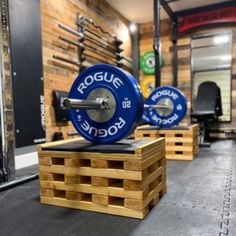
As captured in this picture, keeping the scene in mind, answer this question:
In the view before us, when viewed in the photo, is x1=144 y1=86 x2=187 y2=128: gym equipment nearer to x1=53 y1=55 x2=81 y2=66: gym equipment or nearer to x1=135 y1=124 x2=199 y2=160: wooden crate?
x1=135 y1=124 x2=199 y2=160: wooden crate

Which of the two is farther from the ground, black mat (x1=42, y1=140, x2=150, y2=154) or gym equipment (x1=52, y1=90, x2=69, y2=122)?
gym equipment (x1=52, y1=90, x2=69, y2=122)

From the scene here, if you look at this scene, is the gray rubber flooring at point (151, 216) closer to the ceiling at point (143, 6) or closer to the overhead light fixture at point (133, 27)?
the ceiling at point (143, 6)

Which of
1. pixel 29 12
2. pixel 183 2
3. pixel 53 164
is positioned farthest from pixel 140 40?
pixel 53 164

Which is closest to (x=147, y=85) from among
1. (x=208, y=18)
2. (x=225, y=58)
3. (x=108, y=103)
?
(x=225, y=58)

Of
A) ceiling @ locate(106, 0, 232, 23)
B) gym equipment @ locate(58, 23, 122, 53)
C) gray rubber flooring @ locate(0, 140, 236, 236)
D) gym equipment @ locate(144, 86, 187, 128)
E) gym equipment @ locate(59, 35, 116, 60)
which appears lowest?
gray rubber flooring @ locate(0, 140, 236, 236)

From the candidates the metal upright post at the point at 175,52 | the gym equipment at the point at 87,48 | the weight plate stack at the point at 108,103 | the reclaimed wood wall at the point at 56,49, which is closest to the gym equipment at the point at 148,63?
the metal upright post at the point at 175,52

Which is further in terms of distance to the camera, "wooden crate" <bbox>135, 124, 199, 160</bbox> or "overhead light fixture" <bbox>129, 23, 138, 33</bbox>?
"overhead light fixture" <bbox>129, 23, 138, 33</bbox>

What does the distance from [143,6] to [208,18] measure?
1.57m

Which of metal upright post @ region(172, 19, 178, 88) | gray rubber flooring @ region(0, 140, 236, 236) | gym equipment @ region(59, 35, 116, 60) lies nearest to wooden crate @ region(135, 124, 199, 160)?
gray rubber flooring @ region(0, 140, 236, 236)

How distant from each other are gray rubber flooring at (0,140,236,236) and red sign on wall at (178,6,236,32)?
461cm

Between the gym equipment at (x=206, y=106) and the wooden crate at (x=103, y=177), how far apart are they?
325 centimetres

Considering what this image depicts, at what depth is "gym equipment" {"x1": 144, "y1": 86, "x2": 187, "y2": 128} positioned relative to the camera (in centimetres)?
352

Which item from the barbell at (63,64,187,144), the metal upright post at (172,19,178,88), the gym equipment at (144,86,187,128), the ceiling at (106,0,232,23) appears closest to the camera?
the barbell at (63,64,187,144)

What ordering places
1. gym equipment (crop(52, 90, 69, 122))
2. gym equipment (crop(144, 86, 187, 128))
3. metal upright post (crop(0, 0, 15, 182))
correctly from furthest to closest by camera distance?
1. gym equipment (crop(52, 90, 69, 122))
2. gym equipment (crop(144, 86, 187, 128))
3. metal upright post (crop(0, 0, 15, 182))
